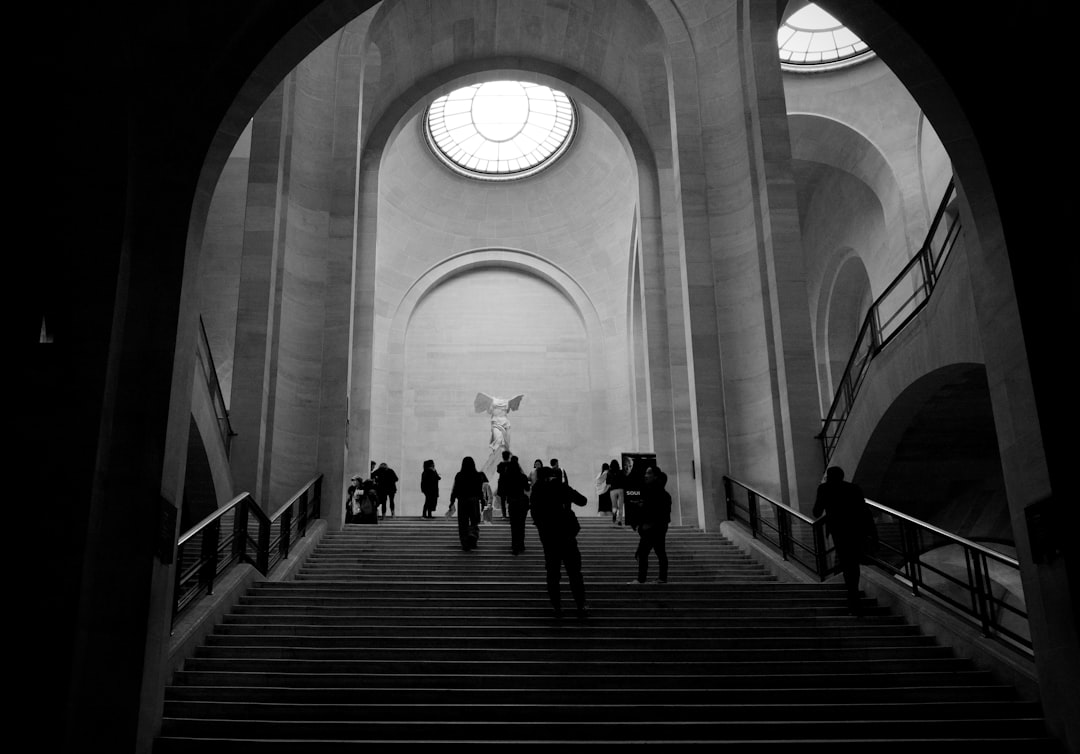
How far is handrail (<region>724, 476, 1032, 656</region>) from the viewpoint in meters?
7.45

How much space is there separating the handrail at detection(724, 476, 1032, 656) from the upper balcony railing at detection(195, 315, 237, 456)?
721cm

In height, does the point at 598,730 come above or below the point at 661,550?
below

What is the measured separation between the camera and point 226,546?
9094 mm

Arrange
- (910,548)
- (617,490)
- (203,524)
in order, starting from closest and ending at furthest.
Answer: (203,524) < (910,548) < (617,490)

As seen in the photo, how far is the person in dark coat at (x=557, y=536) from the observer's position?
820 cm

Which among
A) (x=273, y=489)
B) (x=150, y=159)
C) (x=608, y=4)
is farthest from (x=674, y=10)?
(x=150, y=159)

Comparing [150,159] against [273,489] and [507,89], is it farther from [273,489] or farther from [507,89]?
[507,89]

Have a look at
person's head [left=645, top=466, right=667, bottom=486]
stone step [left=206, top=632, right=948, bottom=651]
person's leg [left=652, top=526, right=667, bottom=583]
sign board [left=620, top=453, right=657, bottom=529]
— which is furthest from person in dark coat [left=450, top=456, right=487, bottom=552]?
stone step [left=206, top=632, right=948, bottom=651]

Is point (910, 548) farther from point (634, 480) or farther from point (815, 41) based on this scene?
point (815, 41)

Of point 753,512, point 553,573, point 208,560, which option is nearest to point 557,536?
point 553,573

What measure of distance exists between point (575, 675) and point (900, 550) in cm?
406

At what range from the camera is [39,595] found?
19.1 feet

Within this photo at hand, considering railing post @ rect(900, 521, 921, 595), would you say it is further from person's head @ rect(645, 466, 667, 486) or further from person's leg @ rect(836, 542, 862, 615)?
person's head @ rect(645, 466, 667, 486)

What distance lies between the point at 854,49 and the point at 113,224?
Result: 63.5ft
